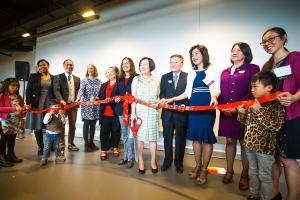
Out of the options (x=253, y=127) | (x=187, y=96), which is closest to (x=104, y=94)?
(x=187, y=96)

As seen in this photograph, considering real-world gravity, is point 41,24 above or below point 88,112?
above

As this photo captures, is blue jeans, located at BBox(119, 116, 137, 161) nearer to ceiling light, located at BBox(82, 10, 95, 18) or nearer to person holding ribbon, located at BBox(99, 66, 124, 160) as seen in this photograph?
person holding ribbon, located at BBox(99, 66, 124, 160)

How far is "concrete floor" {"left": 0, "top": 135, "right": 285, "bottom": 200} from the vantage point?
216 cm

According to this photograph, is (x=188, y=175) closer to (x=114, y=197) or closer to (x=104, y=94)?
(x=114, y=197)

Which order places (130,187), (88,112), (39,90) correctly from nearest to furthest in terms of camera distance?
(130,187)
(39,90)
(88,112)

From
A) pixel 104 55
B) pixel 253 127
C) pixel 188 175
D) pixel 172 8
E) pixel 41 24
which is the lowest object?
pixel 188 175

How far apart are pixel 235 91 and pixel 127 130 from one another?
180cm

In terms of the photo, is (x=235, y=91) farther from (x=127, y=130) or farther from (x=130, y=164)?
(x=130, y=164)

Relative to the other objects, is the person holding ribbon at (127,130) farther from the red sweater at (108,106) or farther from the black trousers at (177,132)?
the black trousers at (177,132)

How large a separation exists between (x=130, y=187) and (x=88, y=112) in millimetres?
2210

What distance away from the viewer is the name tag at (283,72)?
1.72 metres

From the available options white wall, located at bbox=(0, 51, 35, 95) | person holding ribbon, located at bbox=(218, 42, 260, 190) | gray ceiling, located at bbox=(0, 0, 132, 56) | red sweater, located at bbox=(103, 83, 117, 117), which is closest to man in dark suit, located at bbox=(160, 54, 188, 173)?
person holding ribbon, located at bbox=(218, 42, 260, 190)

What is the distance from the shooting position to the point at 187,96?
2818 mm

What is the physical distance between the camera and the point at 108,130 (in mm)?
3693
